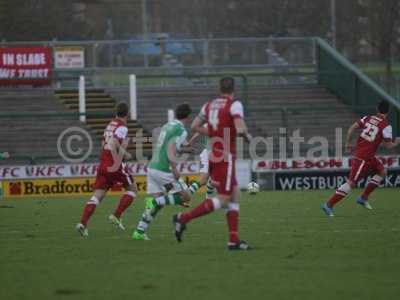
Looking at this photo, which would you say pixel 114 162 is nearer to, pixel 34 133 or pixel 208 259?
pixel 208 259

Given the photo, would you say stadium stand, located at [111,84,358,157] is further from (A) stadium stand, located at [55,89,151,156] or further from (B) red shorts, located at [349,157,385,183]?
(B) red shorts, located at [349,157,385,183]

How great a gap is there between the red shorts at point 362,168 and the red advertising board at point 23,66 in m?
17.4

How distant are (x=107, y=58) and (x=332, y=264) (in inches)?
1045

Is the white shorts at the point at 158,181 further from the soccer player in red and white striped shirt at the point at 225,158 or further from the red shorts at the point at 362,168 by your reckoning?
the red shorts at the point at 362,168

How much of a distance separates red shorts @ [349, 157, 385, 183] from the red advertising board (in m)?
17.4

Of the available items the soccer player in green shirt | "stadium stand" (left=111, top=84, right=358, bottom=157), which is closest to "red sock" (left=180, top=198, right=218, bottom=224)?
the soccer player in green shirt

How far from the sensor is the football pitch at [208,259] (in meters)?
9.89

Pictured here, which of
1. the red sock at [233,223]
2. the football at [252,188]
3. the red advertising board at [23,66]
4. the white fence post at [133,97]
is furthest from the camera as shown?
the red advertising board at [23,66]

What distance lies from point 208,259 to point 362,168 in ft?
26.3

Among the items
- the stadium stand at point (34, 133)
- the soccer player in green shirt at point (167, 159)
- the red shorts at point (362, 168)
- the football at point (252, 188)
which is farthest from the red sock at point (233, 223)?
the stadium stand at point (34, 133)

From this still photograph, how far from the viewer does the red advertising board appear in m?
35.2

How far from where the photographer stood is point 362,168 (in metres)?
19.5

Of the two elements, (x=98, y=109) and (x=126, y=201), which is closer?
(x=126, y=201)

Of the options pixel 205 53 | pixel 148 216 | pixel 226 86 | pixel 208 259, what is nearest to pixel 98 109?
pixel 205 53
